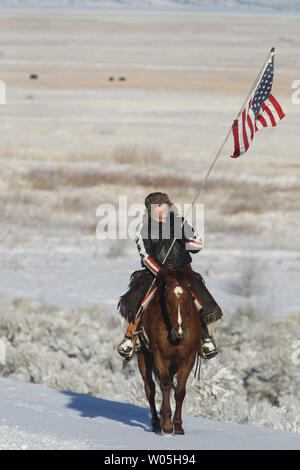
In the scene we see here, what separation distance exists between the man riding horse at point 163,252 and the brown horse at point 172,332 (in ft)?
0.56

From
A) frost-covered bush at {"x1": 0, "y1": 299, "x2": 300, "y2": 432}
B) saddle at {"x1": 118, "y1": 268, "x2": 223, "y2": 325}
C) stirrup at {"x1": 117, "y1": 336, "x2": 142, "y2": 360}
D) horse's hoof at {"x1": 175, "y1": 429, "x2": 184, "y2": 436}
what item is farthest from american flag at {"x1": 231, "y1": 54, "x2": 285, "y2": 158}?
frost-covered bush at {"x1": 0, "y1": 299, "x2": 300, "y2": 432}

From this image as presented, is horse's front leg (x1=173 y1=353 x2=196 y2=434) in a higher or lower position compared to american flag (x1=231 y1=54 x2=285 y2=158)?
lower

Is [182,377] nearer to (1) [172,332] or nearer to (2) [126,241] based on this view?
(1) [172,332]

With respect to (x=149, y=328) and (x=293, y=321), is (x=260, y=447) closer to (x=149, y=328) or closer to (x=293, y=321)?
(x=149, y=328)

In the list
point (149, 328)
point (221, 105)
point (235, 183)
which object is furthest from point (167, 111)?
point (149, 328)

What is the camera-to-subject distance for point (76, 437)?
8992mm

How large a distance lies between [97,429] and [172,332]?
1.70m

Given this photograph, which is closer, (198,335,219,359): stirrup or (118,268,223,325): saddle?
(118,268,223,325): saddle

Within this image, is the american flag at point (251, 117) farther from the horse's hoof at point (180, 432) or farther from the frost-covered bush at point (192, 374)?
the frost-covered bush at point (192, 374)

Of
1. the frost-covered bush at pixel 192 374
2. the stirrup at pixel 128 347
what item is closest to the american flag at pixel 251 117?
the stirrup at pixel 128 347

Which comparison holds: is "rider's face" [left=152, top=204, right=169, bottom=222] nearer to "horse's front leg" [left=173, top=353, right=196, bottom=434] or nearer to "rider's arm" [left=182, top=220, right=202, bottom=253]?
"rider's arm" [left=182, top=220, right=202, bottom=253]

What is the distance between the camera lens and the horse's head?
8.38 m

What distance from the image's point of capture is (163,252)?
9109 millimetres

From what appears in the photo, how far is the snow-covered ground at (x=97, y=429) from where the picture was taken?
860 cm
